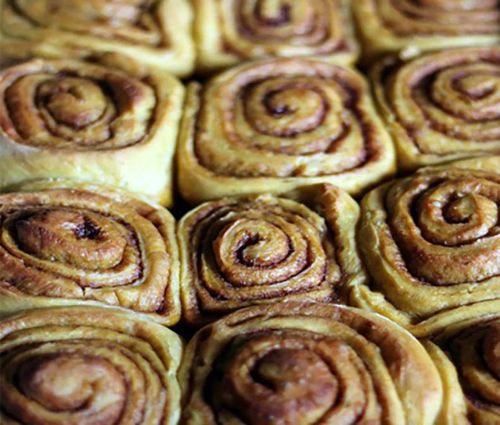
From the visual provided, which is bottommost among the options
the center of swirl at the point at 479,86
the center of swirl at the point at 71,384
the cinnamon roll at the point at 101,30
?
the center of swirl at the point at 71,384

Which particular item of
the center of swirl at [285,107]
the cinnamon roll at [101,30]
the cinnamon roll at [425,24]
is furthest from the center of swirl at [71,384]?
the cinnamon roll at [425,24]

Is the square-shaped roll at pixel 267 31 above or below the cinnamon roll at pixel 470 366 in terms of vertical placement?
above

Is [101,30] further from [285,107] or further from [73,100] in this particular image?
[285,107]

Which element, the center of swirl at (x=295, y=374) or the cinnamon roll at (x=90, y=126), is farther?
the cinnamon roll at (x=90, y=126)

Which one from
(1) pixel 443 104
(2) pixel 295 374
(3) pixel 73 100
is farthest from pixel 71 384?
(1) pixel 443 104

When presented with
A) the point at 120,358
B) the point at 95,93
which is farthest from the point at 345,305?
the point at 95,93

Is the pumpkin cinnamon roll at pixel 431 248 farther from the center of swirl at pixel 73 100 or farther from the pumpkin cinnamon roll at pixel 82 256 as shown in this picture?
the center of swirl at pixel 73 100
